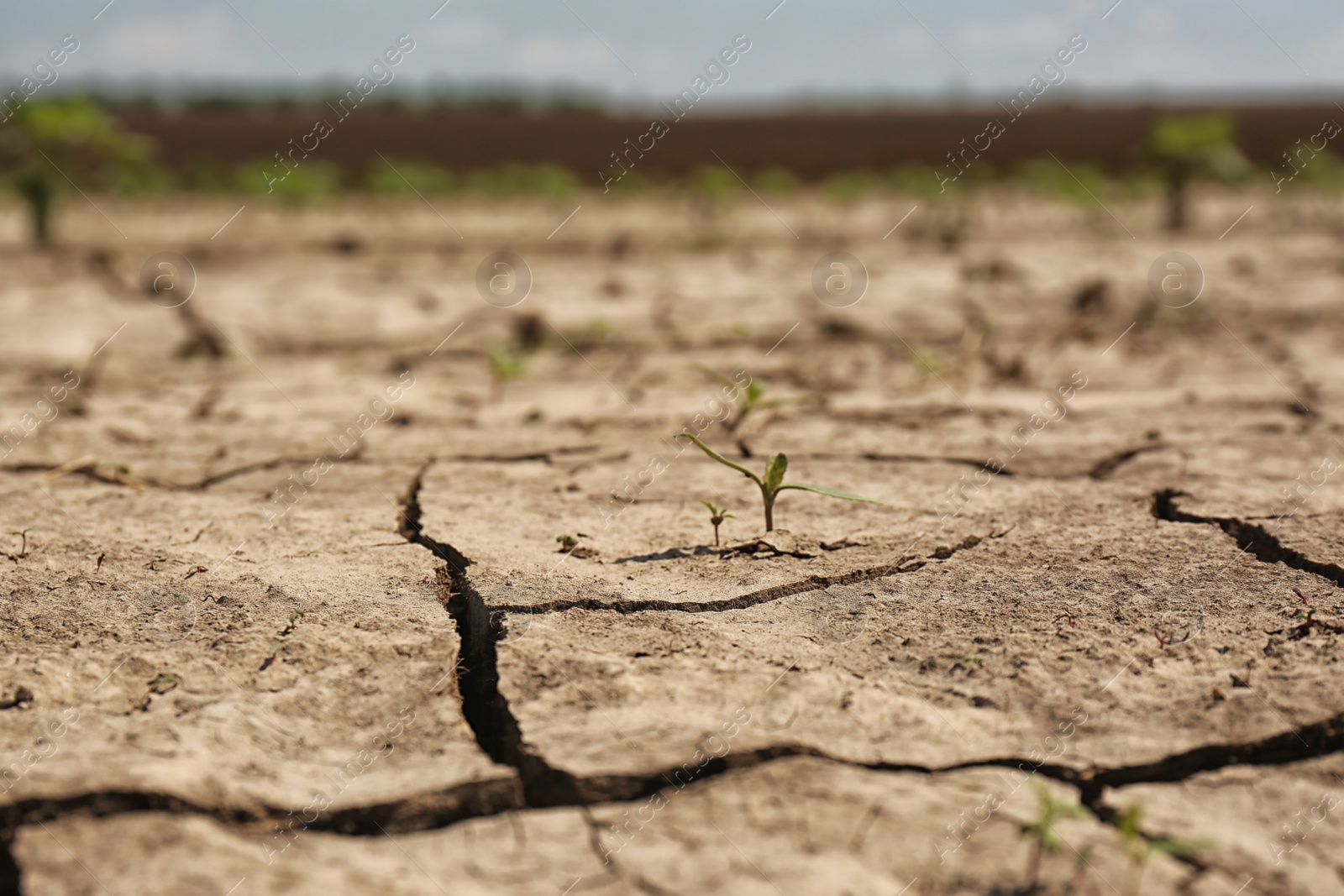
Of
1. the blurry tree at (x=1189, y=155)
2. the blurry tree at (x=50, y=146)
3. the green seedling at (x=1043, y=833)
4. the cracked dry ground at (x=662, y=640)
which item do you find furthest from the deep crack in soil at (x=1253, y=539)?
the blurry tree at (x=50, y=146)

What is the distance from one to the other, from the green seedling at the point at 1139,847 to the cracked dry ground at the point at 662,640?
0.02 metres

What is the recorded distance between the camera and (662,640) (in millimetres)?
1592

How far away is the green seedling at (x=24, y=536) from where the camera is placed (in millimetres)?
1909

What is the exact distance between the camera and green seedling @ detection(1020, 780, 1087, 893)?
1.11 metres

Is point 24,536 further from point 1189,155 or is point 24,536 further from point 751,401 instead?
point 1189,155

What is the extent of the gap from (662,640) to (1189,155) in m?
7.17

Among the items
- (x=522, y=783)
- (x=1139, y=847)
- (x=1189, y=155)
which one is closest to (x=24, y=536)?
(x=522, y=783)

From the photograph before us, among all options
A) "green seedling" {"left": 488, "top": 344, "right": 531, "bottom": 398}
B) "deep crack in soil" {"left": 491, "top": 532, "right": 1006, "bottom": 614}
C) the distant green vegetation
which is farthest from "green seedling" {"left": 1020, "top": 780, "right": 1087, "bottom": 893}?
the distant green vegetation

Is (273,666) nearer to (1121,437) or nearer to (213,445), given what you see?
(213,445)

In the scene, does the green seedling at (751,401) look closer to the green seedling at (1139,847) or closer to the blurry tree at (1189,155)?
the green seedling at (1139,847)

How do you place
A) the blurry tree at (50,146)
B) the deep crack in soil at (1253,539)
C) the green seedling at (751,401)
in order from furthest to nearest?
1. the blurry tree at (50,146)
2. the green seedling at (751,401)
3. the deep crack in soil at (1253,539)

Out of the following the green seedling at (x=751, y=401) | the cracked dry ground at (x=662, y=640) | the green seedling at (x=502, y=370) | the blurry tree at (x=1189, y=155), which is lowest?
the cracked dry ground at (x=662, y=640)

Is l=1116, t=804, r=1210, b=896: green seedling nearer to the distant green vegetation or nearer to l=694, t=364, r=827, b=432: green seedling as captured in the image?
l=694, t=364, r=827, b=432: green seedling

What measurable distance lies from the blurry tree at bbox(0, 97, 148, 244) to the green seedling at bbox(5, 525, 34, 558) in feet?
15.9
